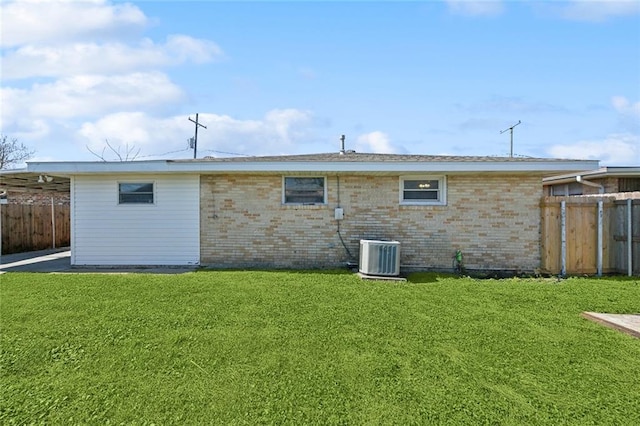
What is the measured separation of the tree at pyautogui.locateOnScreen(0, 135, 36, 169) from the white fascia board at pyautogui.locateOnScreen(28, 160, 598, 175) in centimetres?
2272

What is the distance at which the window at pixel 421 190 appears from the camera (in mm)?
9398

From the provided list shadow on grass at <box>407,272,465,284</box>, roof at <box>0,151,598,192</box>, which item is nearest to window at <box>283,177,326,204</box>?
roof at <box>0,151,598,192</box>

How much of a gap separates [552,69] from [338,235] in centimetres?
787

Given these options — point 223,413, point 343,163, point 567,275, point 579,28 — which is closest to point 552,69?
point 579,28

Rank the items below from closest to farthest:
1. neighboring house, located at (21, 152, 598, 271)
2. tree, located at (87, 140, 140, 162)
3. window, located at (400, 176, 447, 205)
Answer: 1. neighboring house, located at (21, 152, 598, 271)
2. window, located at (400, 176, 447, 205)
3. tree, located at (87, 140, 140, 162)

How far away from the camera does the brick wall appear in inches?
359

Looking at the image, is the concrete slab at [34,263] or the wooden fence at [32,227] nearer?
Answer: the concrete slab at [34,263]

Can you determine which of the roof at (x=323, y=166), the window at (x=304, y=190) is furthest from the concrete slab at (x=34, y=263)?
the window at (x=304, y=190)

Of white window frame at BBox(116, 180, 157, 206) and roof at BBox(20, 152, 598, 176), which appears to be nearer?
roof at BBox(20, 152, 598, 176)

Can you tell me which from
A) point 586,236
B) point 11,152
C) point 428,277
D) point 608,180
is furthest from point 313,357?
point 11,152

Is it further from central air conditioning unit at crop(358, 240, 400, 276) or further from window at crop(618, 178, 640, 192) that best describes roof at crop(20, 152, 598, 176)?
window at crop(618, 178, 640, 192)

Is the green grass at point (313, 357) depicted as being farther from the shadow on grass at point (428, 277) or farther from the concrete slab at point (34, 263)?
the concrete slab at point (34, 263)

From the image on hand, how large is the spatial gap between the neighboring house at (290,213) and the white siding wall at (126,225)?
1.1 inches

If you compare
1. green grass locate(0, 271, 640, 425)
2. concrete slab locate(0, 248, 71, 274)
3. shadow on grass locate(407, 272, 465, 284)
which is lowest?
green grass locate(0, 271, 640, 425)
